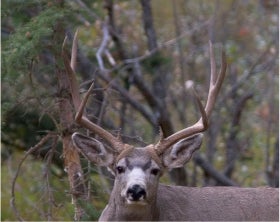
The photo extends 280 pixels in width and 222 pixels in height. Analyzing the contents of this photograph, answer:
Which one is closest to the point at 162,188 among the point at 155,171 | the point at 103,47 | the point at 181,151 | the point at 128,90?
the point at 181,151

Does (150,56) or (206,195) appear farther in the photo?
(150,56)

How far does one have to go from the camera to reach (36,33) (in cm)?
860

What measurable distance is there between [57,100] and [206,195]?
1610mm

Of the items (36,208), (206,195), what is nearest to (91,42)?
(36,208)

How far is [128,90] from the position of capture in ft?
40.5

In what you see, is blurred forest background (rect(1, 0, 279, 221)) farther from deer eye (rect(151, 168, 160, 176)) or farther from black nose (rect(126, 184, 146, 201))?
black nose (rect(126, 184, 146, 201))

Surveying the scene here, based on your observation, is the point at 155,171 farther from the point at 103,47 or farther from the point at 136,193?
the point at 103,47

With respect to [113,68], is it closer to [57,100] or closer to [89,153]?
[57,100]

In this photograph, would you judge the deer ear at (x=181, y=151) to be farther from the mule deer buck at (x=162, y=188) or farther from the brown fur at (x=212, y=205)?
the brown fur at (x=212, y=205)

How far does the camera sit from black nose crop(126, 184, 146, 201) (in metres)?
7.32

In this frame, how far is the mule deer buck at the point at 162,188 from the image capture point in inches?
299

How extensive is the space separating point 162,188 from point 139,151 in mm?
548

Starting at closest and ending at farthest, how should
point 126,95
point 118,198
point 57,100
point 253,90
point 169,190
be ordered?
point 118,198 → point 169,190 → point 57,100 → point 126,95 → point 253,90

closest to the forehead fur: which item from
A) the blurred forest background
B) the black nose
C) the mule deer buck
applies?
the mule deer buck
